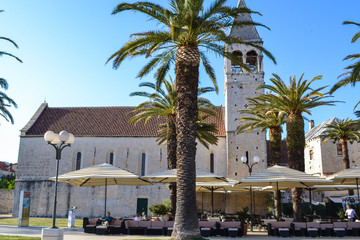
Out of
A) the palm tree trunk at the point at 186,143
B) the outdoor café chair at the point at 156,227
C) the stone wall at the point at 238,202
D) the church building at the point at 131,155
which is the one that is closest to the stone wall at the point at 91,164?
the church building at the point at 131,155

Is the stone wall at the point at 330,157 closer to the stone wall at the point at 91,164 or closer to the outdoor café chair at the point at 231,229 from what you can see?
the stone wall at the point at 91,164

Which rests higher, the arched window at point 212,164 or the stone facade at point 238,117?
the stone facade at point 238,117

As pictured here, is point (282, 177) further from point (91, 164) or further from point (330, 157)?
point (330, 157)

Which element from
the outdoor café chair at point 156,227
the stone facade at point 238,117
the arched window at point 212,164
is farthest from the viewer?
the arched window at point 212,164

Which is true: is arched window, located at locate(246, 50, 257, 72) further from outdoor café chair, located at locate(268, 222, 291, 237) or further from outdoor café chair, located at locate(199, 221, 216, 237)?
outdoor café chair, located at locate(199, 221, 216, 237)

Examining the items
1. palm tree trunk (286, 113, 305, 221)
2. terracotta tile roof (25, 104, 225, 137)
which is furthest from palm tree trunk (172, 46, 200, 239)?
terracotta tile roof (25, 104, 225, 137)

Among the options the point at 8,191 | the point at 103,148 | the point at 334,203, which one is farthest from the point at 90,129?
the point at 334,203

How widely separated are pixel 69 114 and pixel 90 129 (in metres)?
4.75

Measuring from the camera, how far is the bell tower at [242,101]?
37281mm

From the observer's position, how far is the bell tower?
122ft

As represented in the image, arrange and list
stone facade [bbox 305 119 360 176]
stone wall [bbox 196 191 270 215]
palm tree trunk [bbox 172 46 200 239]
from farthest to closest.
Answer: stone facade [bbox 305 119 360 176], stone wall [bbox 196 191 270 215], palm tree trunk [bbox 172 46 200 239]

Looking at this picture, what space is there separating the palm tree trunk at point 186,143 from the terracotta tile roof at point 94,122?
986 inches

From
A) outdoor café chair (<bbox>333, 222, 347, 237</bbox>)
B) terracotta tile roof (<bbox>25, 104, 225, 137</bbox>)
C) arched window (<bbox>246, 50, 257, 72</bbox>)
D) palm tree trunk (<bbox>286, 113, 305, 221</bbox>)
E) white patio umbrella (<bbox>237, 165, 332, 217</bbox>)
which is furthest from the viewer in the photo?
terracotta tile roof (<bbox>25, 104, 225, 137</bbox>)

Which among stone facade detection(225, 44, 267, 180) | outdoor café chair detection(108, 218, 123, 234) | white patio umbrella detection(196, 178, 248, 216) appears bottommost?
outdoor café chair detection(108, 218, 123, 234)
